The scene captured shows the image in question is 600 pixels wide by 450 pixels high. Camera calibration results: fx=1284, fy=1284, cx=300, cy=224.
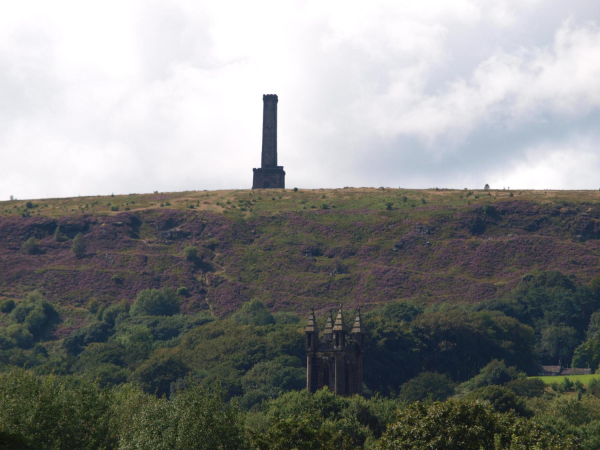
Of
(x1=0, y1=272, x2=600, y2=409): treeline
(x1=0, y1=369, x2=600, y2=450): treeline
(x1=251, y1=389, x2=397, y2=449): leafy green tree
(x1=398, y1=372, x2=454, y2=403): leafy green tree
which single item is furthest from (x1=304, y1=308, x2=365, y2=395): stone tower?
(x1=0, y1=369, x2=600, y2=450): treeline

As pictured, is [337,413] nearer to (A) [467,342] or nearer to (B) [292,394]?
(B) [292,394]

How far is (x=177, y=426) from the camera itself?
272ft

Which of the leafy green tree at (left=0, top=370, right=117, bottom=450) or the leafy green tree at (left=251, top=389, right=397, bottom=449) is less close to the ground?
the leafy green tree at (left=0, top=370, right=117, bottom=450)

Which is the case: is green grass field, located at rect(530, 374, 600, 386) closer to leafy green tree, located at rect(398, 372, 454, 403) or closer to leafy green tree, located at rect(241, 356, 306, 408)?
leafy green tree, located at rect(398, 372, 454, 403)

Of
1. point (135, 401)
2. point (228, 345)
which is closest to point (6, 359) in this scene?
point (228, 345)

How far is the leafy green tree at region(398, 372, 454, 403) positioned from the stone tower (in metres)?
30.9

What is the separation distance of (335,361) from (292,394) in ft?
27.0

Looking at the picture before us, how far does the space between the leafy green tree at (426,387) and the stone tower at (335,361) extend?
101 ft

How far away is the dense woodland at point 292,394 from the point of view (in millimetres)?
81750

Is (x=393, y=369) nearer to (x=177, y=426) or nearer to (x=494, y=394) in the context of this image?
(x=494, y=394)

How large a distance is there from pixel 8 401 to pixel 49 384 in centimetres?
631

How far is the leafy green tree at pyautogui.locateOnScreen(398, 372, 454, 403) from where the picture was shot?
527 ft

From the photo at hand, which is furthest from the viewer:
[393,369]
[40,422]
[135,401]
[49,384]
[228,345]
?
[228,345]

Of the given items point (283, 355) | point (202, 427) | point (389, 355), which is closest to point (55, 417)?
point (202, 427)
